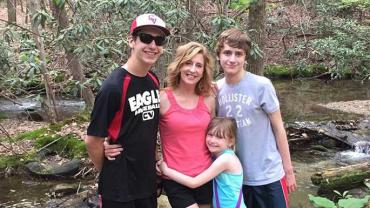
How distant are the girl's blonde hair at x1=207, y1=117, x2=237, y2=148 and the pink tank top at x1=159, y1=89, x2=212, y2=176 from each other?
0.14 feet

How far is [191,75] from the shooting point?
297 cm

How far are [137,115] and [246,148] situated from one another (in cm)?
77

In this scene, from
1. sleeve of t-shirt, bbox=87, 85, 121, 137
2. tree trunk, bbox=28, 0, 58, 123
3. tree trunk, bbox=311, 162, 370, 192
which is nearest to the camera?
sleeve of t-shirt, bbox=87, 85, 121, 137

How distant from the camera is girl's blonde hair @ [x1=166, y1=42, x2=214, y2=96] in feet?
9.73

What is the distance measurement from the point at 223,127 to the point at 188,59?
0.48 meters

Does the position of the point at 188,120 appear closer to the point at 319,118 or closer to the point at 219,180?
the point at 219,180

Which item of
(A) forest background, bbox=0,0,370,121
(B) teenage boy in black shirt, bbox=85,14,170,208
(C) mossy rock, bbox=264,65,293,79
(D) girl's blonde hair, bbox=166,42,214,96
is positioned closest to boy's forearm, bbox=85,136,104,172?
(B) teenage boy in black shirt, bbox=85,14,170,208

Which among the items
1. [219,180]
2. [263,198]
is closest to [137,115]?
[219,180]

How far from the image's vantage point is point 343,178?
6.90 meters

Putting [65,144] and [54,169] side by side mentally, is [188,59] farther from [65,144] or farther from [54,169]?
[65,144]

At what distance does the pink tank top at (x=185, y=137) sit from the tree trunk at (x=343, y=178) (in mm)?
4377

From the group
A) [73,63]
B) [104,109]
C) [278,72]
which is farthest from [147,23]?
[278,72]

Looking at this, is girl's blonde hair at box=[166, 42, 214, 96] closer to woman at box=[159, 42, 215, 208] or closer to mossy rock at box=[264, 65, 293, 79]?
woman at box=[159, 42, 215, 208]

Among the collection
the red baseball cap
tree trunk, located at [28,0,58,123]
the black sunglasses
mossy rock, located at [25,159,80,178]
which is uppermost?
the red baseball cap
